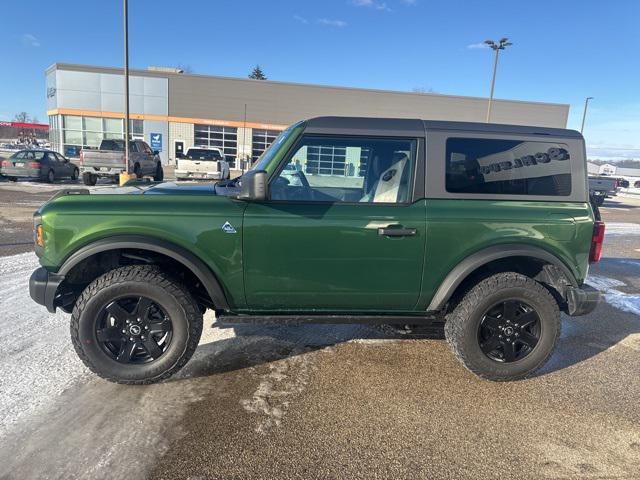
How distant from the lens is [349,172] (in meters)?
3.63

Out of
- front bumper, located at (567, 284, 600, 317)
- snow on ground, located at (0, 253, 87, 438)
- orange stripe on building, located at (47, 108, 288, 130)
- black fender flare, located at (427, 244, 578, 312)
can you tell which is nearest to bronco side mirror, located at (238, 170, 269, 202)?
black fender flare, located at (427, 244, 578, 312)

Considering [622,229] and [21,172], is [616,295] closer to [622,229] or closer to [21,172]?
[622,229]

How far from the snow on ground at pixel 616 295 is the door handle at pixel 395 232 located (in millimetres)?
3922

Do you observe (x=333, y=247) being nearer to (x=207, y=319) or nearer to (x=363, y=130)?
(x=363, y=130)

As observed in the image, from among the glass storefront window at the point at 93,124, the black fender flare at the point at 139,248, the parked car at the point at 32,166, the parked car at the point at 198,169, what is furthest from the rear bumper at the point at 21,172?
the glass storefront window at the point at 93,124

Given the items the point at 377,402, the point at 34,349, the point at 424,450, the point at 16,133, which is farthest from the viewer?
the point at 16,133

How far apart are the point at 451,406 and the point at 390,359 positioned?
77 centimetres

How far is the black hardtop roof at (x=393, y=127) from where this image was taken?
339 cm

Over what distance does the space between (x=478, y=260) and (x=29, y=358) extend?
144 inches

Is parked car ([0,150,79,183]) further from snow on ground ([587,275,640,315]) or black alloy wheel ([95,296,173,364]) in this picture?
snow on ground ([587,275,640,315])

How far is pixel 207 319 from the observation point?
15.6ft

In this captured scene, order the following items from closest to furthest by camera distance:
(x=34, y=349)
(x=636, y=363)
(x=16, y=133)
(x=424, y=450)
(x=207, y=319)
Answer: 1. (x=424, y=450)
2. (x=34, y=349)
3. (x=636, y=363)
4. (x=207, y=319)
5. (x=16, y=133)

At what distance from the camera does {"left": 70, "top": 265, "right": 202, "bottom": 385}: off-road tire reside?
10.3 ft

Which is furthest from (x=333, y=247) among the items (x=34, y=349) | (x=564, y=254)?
(x=34, y=349)
